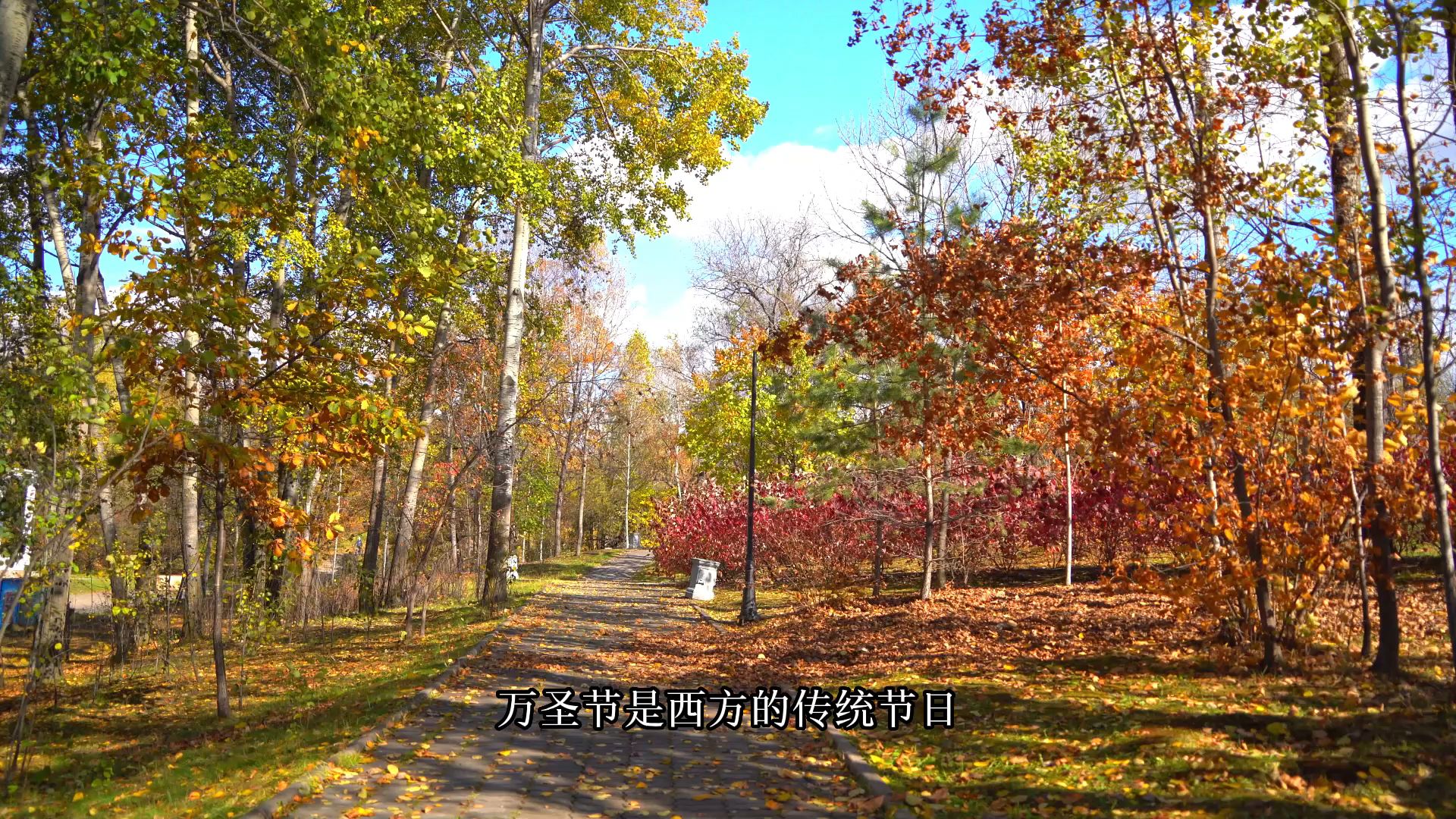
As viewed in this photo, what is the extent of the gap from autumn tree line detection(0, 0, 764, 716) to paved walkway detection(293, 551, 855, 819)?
2.09 m

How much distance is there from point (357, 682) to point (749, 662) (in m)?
4.68

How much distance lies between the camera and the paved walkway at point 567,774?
18.8 ft

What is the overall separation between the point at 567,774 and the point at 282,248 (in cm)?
757

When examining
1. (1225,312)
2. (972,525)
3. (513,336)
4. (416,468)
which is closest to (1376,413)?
(1225,312)

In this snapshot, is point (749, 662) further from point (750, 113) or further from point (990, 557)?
point (750, 113)

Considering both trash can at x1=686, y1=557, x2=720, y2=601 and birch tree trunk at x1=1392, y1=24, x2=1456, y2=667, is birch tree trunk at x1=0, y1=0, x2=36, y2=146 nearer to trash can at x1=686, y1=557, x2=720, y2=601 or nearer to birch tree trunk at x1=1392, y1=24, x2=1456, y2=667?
birch tree trunk at x1=1392, y1=24, x2=1456, y2=667

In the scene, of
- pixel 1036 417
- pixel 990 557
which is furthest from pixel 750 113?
pixel 990 557

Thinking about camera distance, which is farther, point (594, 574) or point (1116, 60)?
point (594, 574)

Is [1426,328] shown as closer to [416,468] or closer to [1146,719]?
[1146,719]

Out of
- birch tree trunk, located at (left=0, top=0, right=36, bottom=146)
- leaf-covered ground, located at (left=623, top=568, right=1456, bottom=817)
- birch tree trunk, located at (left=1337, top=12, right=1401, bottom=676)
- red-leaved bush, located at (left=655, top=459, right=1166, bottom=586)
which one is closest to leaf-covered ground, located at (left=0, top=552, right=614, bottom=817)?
leaf-covered ground, located at (left=623, top=568, right=1456, bottom=817)

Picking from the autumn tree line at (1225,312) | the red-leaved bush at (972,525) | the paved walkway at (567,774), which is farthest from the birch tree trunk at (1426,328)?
the red-leaved bush at (972,525)

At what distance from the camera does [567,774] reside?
6637 millimetres

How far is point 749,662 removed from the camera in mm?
12266

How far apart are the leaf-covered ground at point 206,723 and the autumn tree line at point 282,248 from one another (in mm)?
747
